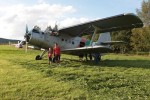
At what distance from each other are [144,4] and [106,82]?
163ft

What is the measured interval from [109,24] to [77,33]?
3.42 meters

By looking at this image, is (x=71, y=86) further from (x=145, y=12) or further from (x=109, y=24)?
(x=145, y=12)

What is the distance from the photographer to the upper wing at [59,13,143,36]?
65.1ft

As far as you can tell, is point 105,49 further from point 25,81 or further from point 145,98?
point 145,98

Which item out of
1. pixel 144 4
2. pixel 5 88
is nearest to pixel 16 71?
pixel 5 88

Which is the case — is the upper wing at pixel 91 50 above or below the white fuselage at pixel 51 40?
below

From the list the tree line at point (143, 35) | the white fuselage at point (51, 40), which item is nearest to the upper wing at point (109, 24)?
the white fuselage at point (51, 40)

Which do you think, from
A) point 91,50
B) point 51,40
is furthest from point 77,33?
point 91,50

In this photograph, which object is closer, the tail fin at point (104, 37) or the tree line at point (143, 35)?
the tail fin at point (104, 37)

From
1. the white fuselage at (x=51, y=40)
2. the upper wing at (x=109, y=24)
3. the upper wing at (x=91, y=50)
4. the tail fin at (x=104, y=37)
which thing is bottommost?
the upper wing at (x=91, y=50)

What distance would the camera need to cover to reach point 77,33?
2455cm

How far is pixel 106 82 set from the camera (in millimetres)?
13328

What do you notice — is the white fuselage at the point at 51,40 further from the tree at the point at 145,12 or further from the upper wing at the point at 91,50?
the tree at the point at 145,12

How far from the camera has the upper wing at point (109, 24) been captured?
1983 centimetres
